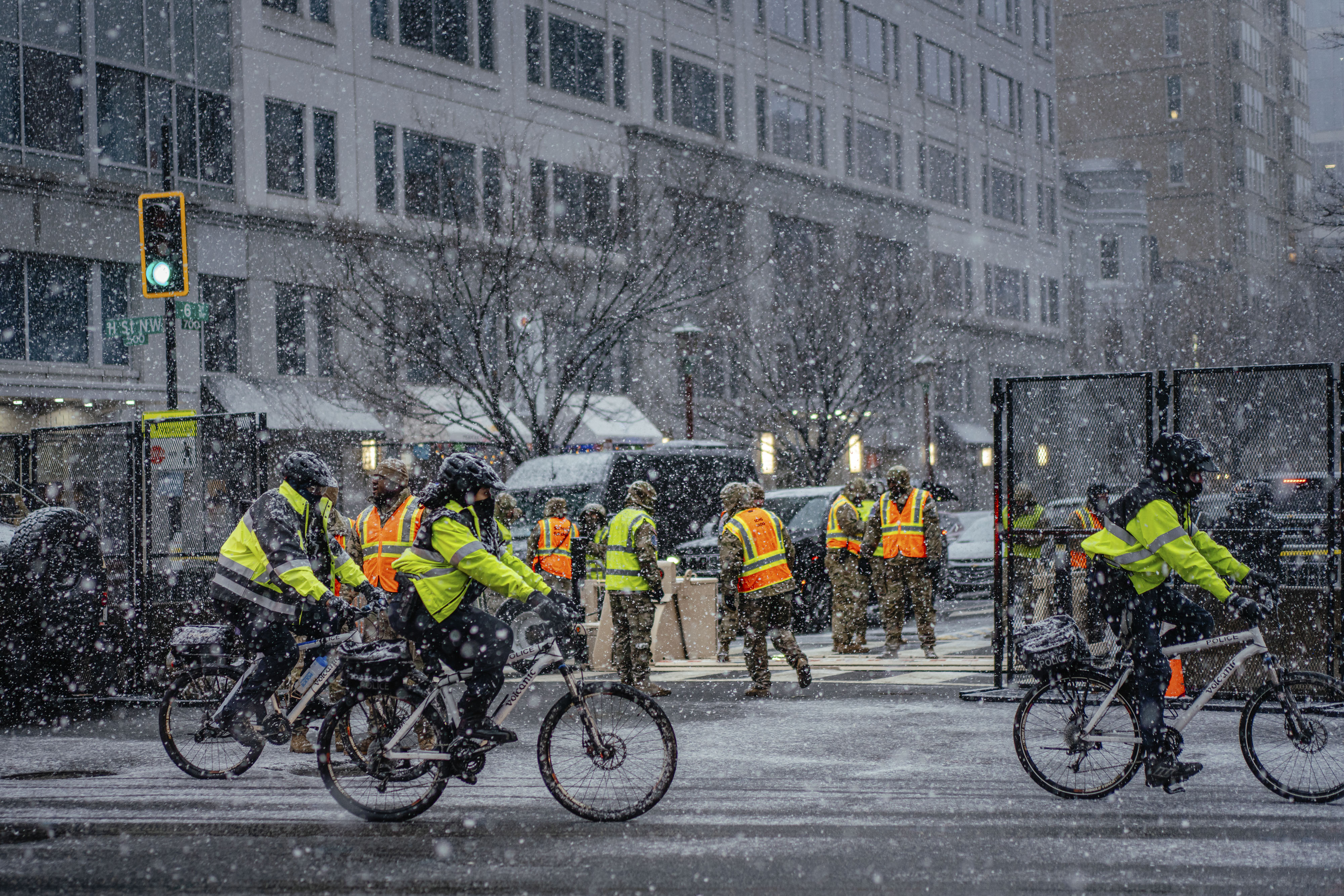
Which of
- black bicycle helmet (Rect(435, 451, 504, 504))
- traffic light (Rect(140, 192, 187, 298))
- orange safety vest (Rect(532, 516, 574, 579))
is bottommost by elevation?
orange safety vest (Rect(532, 516, 574, 579))

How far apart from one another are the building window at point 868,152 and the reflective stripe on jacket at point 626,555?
125 ft

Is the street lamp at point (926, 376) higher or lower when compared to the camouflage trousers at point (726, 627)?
higher

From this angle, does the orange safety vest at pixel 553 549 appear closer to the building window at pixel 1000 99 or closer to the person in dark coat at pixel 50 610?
the person in dark coat at pixel 50 610

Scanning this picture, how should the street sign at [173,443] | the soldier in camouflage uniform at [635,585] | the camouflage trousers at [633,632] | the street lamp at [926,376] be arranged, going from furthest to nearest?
the street lamp at [926,376] → the street sign at [173,443] → the camouflage trousers at [633,632] → the soldier in camouflage uniform at [635,585]

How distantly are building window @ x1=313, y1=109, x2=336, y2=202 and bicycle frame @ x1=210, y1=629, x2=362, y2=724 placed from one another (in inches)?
994

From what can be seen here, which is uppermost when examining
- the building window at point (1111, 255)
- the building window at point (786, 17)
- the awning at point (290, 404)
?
the building window at point (786, 17)

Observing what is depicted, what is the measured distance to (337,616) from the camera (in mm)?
8750

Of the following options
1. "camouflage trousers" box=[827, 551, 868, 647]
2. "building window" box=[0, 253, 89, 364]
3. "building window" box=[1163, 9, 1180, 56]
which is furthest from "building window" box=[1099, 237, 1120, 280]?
"camouflage trousers" box=[827, 551, 868, 647]

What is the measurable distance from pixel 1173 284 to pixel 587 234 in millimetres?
50019

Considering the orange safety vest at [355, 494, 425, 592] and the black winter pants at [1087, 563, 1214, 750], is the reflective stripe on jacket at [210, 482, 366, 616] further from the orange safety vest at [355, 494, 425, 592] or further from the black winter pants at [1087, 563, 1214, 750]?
the black winter pants at [1087, 563, 1214, 750]

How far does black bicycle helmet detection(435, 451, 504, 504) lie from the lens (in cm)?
774

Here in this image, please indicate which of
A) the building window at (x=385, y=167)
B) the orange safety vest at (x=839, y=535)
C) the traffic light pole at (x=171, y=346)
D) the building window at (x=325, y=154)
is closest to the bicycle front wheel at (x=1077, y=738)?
the orange safety vest at (x=839, y=535)

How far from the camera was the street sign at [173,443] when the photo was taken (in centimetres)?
1370

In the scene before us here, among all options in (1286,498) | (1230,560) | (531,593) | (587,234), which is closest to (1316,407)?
(1286,498)
